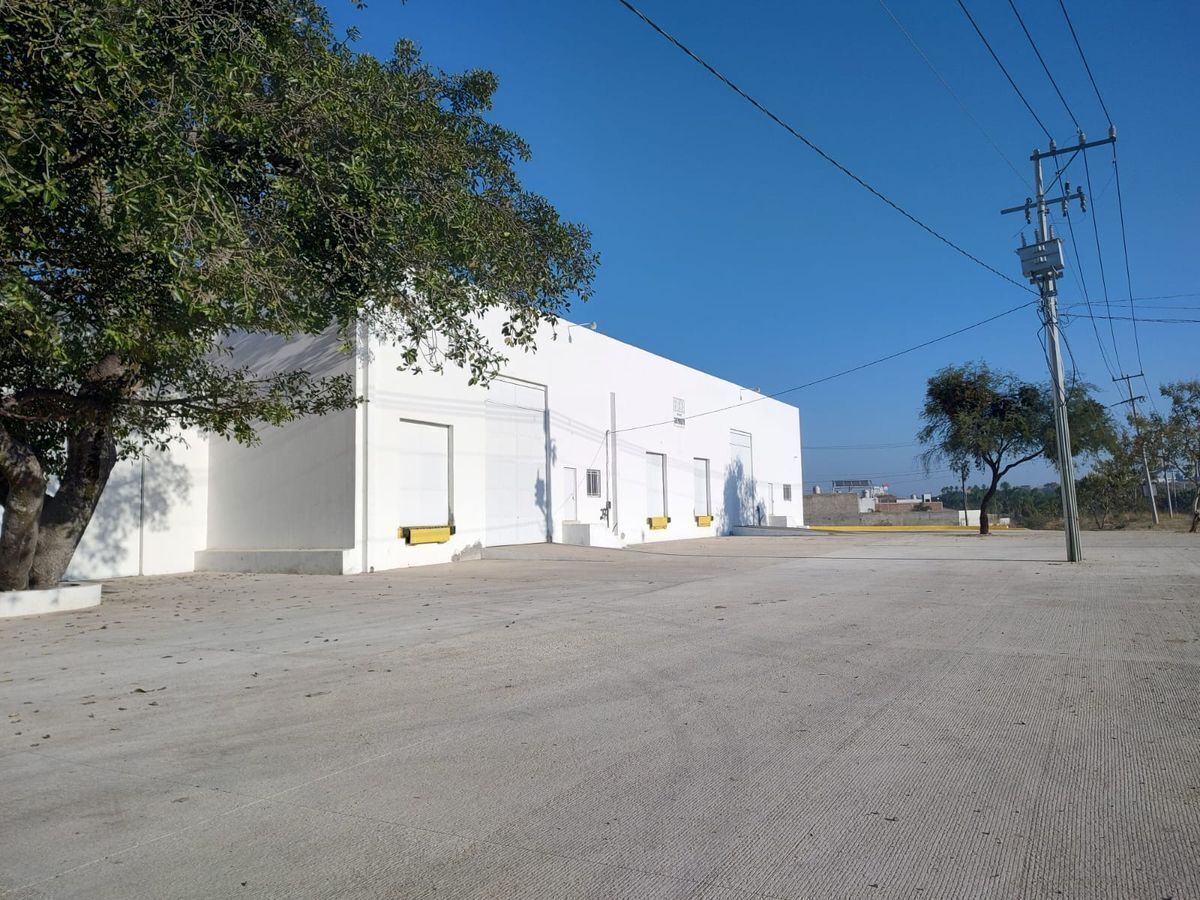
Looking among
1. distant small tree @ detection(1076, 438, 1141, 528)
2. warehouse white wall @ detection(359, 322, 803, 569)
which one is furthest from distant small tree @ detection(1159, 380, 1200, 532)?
warehouse white wall @ detection(359, 322, 803, 569)

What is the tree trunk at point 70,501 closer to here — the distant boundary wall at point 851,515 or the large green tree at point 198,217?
the large green tree at point 198,217

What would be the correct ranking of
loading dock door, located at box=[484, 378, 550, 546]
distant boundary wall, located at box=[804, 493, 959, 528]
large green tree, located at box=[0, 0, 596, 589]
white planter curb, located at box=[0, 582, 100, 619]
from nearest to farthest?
large green tree, located at box=[0, 0, 596, 589], white planter curb, located at box=[0, 582, 100, 619], loading dock door, located at box=[484, 378, 550, 546], distant boundary wall, located at box=[804, 493, 959, 528]

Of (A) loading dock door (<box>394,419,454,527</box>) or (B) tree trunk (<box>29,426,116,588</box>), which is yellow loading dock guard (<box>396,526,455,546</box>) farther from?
(B) tree trunk (<box>29,426,116,588</box>)

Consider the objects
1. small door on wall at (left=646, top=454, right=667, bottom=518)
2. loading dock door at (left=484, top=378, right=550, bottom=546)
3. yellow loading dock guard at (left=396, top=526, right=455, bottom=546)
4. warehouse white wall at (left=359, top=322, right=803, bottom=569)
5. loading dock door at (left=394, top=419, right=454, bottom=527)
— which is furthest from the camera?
small door on wall at (left=646, top=454, right=667, bottom=518)

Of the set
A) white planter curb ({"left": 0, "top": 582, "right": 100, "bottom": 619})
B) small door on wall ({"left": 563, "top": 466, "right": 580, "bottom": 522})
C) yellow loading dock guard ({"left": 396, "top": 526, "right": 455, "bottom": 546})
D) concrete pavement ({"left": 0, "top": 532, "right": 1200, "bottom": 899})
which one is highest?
small door on wall ({"left": 563, "top": 466, "right": 580, "bottom": 522})

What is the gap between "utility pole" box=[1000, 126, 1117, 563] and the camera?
1827 cm

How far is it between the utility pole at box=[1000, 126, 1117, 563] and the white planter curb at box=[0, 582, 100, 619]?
18320 millimetres

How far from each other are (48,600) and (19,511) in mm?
1309

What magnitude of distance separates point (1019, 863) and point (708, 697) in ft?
9.78

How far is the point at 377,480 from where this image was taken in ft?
60.1

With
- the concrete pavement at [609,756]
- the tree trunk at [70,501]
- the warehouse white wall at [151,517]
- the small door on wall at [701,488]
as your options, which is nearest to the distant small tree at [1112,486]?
the small door on wall at [701,488]

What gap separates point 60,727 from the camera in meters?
5.67

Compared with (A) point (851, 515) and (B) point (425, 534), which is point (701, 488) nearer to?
(B) point (425, 534)

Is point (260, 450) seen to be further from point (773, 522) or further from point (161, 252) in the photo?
point (773, 522)
